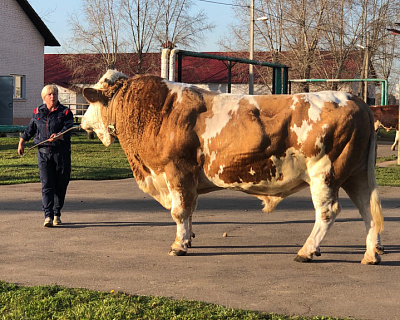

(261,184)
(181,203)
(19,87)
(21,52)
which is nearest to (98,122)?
(181,203)

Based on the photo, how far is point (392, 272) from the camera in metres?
6.84

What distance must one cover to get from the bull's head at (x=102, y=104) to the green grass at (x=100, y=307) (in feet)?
8.78

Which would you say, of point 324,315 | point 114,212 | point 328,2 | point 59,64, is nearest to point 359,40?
point 328,2

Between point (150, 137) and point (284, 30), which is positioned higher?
point (284, 30)

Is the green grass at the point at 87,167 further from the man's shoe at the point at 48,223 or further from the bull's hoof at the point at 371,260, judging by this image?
the bull's hoof at the point at 371,260

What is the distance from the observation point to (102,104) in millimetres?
8023

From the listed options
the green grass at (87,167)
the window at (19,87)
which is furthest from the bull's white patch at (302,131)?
the window at (19,87)

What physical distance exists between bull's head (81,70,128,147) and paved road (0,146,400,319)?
4.29 feet

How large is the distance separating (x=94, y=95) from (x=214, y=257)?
2273mm

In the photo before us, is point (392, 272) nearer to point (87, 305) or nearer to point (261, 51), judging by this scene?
point (87, 305)

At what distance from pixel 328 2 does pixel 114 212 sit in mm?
37899

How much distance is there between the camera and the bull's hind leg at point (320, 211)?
282 inches

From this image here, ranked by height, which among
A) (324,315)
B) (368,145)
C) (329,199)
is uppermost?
(368,145)

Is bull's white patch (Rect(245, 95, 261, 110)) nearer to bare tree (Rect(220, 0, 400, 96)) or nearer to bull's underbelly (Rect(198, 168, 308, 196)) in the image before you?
bull's underbelly (Rect(198, 168, 308, 196))
